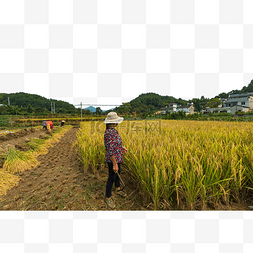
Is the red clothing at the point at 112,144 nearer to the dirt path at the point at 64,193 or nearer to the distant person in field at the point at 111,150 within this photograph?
the distant person in field at the point at 111,150

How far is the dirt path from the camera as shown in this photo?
5.36 feet

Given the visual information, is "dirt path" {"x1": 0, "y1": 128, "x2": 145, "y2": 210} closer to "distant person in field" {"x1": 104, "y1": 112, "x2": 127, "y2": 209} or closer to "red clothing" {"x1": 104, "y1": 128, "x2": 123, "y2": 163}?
"distant person in field" {"x1": 104, "y1": 112, "x2": 127, "y2": 209}

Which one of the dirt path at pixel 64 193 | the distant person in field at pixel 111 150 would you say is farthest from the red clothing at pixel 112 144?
the dirt path at pixel 64 193

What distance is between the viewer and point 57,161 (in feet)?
11.0

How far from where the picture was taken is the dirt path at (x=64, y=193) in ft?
5.36

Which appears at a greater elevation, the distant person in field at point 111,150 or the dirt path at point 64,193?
the distant person in field at point 111,150

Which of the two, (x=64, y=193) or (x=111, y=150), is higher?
(x=111, y=150)

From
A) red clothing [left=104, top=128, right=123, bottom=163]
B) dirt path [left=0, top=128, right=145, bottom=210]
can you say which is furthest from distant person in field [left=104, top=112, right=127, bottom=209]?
dirt path [left=0, top=128, right=145, bottom=210]

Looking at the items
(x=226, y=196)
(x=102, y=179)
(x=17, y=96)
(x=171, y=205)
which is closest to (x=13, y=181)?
(x=102, y=179)

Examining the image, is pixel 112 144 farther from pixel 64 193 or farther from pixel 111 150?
pixel 64 193

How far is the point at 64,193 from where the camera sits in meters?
1.88

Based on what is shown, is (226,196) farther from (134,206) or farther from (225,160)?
(134,206)

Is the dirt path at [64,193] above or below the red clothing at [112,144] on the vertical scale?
below

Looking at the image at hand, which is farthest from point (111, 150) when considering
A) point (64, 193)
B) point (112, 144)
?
point (64, 193)
